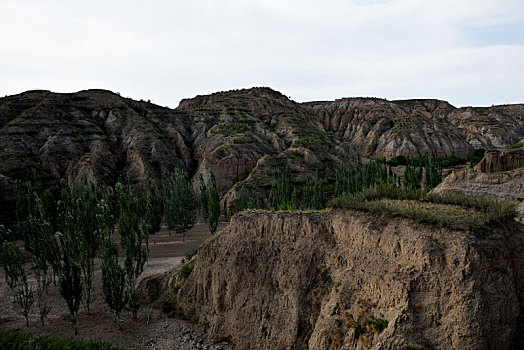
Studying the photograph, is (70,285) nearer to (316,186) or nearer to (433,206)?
(433,206)

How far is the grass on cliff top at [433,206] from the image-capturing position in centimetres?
1027

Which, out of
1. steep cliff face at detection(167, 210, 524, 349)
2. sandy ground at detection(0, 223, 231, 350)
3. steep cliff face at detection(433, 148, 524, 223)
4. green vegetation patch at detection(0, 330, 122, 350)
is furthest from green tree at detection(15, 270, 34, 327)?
steep cliff face at detection(433, 148, 524, 223)

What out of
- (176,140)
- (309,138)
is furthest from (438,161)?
(176,140)

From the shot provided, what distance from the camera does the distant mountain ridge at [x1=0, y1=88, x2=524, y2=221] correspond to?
157ft

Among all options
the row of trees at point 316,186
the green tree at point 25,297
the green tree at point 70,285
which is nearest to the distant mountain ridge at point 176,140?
the row of trees at point 316,186

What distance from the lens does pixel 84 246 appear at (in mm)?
18234

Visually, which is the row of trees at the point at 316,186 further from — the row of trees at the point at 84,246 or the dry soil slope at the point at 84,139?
the dry soil slope at the point at 84,139

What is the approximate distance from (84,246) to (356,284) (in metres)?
15.4

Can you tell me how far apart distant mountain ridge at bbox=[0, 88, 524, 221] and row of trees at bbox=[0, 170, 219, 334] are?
28.1ft

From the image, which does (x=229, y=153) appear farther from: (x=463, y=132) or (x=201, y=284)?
(x=463, y=132)

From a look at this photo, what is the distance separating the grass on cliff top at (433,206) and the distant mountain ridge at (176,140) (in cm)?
3175

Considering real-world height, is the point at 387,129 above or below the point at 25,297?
above

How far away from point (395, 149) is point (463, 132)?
127ft

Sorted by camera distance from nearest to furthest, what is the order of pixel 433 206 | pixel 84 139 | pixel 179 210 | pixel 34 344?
pixel 34 344
pixel 433 206
pixel 179 210
pixel 84 139
